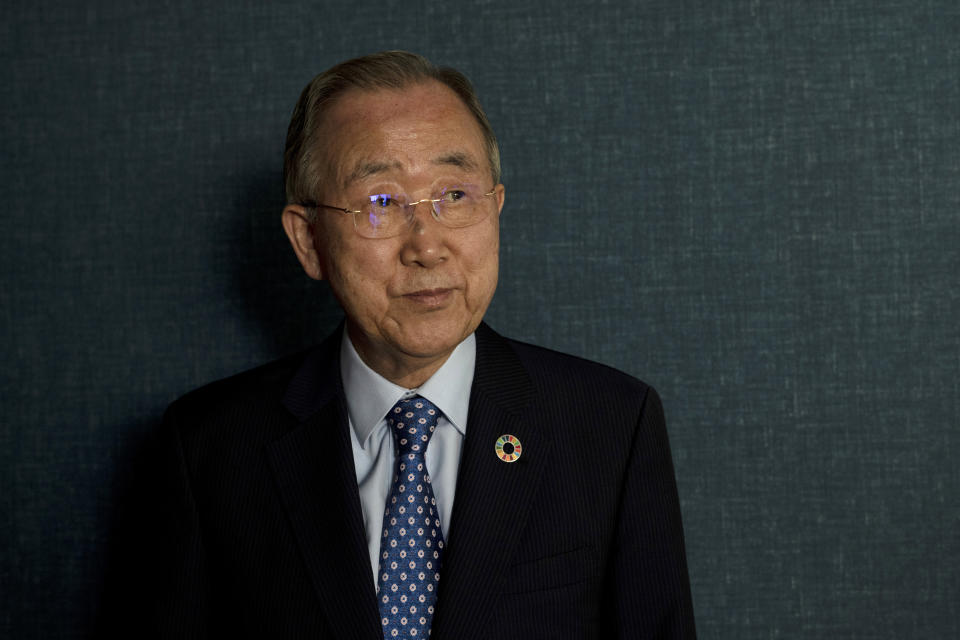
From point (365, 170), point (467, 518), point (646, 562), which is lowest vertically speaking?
point (646, 562)

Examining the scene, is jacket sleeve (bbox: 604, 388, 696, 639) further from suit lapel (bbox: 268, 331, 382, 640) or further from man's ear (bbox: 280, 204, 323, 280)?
man's ear (bbox: 280, 204, 323, 280)

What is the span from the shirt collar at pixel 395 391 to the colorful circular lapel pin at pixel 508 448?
0.06 metres

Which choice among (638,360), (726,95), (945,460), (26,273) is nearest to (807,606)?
(945,460)

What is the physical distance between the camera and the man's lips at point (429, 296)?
52.2 inches

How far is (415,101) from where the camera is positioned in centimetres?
137

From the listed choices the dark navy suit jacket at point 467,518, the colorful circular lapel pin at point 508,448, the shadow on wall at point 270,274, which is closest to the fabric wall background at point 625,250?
the shadow on wall at point 270,274

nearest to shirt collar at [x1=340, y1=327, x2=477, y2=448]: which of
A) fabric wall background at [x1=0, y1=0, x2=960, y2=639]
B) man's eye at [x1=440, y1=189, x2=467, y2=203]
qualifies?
man's eye at [x1=440, y1=189, x2=467, y2=203]

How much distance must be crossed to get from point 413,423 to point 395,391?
0.06 m

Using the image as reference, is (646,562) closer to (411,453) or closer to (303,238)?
(411,453)

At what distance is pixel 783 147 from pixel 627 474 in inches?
29.7

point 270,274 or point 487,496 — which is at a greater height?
point 270,274

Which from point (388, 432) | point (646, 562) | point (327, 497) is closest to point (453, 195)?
point (388, 432)

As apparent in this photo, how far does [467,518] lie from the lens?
1344 millimetres

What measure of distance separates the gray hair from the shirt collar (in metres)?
0.28
